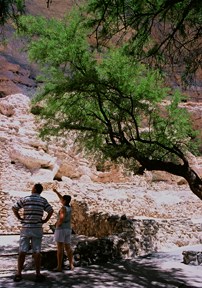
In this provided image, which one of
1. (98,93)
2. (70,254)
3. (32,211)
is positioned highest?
(98,93)

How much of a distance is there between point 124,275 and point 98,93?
3.98 metres

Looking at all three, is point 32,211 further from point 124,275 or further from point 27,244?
point 124,275

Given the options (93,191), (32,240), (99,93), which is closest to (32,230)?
(32,240)

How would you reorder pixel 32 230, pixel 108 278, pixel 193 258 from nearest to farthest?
pixel 32 230, pixel 108 278, pixel 193 258

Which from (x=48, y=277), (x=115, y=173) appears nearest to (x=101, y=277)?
(x=48, y=277)

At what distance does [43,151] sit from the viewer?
18.0m

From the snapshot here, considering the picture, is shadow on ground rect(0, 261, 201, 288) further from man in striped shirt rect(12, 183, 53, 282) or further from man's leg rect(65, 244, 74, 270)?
man in striped shirt rect(12, 183, 53, 282)

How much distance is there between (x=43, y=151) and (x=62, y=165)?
1.24m

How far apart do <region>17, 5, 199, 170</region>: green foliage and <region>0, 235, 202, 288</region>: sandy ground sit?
242 cm

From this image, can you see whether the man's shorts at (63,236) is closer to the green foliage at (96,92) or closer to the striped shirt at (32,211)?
the striped shirt at (32,211)

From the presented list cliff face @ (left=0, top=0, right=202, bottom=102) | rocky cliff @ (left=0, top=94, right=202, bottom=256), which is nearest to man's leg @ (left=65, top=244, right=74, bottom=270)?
rocky cliff @ (left=0, top=94, right=202, bottom=256)

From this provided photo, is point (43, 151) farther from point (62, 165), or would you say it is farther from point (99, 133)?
point (99, 133)

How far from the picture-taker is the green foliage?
8.21 metres

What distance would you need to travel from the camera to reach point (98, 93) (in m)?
8.05
